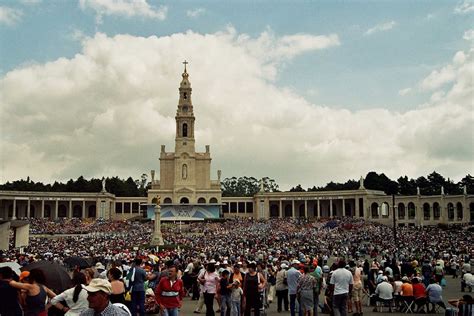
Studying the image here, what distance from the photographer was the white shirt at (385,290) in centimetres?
1520

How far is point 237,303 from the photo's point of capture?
467 inches

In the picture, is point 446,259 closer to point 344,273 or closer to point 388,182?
point 344,273

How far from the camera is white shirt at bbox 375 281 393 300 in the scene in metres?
15.2

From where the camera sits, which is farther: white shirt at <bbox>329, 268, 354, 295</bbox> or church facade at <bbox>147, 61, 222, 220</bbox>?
church facade at <bbox>147, 61, 222, 220</bbox>

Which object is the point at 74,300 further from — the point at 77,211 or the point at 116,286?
the point at 77,211

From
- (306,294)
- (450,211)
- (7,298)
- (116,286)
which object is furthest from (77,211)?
(7,298)

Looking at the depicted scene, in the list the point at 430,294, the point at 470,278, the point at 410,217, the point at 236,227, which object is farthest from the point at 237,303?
the point at 410,217

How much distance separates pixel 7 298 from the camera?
7.69 metres

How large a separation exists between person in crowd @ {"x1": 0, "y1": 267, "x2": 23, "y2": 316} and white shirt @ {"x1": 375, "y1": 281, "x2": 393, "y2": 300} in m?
10.5

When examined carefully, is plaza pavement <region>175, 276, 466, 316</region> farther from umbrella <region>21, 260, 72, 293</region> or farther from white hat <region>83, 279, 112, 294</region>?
white hat <region>83, 279, 112, 294</region>

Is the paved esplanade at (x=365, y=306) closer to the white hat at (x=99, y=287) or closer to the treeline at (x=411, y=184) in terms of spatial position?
the white hat at (x=99, y=287)

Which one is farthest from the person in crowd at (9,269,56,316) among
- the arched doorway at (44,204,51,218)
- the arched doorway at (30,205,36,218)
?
the arched doorway at (44,204,51,218)

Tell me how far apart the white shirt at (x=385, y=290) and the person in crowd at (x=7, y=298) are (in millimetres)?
10468

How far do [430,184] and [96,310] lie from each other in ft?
361
